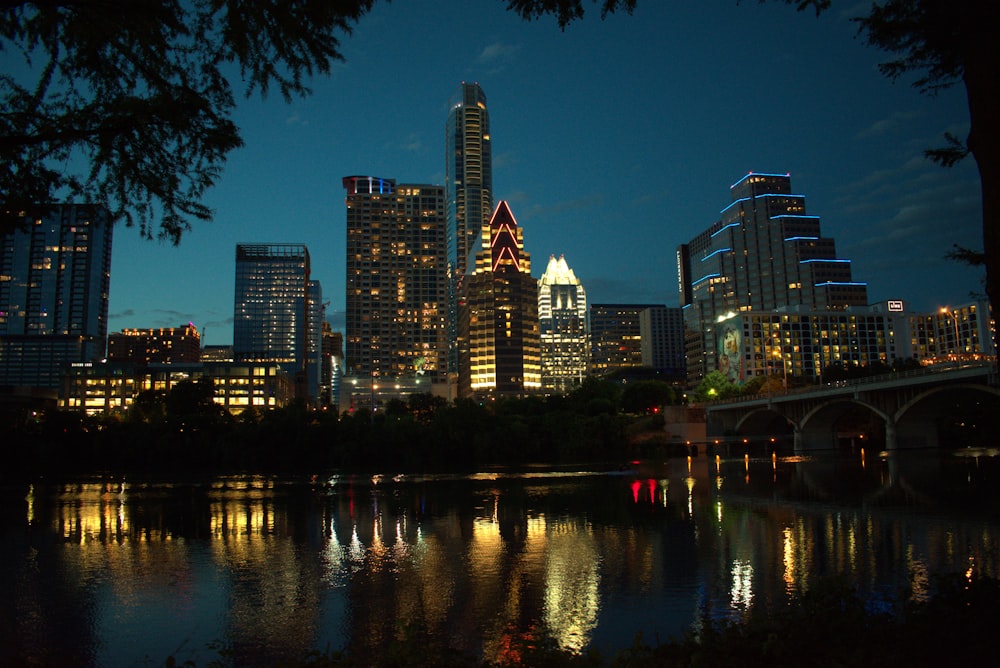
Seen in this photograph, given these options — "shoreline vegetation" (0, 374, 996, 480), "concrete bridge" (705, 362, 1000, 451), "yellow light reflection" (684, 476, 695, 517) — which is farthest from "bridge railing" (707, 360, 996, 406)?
"yellow light reflection" (684, 476, 695, 517)

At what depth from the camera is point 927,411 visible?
8444cm

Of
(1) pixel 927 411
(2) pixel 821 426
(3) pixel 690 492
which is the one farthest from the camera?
(2) pixel 821 426

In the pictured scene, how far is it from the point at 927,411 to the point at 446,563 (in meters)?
81.5

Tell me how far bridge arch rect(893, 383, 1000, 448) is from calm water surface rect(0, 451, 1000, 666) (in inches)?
1467

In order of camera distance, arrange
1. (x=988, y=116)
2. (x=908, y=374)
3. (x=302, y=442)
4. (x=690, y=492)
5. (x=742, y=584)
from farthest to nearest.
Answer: (x=302, y=442), (x=908, y=374), (x=690, y=492), (x=742, y=584), (x=988, y=116)

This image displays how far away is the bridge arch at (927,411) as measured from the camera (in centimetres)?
7655

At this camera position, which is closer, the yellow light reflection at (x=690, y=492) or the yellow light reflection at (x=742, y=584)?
the yellow light reflection at (x=742, y=584)

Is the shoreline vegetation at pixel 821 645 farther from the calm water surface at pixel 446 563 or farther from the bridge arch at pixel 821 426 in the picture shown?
the bridge arch at pixel 821 426

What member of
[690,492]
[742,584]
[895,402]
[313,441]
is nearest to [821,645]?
[742,584]

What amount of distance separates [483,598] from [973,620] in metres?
10.6

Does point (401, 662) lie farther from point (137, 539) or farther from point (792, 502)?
point (792, 502)

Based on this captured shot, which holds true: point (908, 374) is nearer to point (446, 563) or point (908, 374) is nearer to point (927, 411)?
point (927, 411)

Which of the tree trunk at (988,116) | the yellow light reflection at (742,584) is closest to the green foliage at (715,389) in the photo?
the yellow light reflection at (742,584)

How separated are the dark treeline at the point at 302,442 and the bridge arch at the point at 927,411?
31713 millimetres
